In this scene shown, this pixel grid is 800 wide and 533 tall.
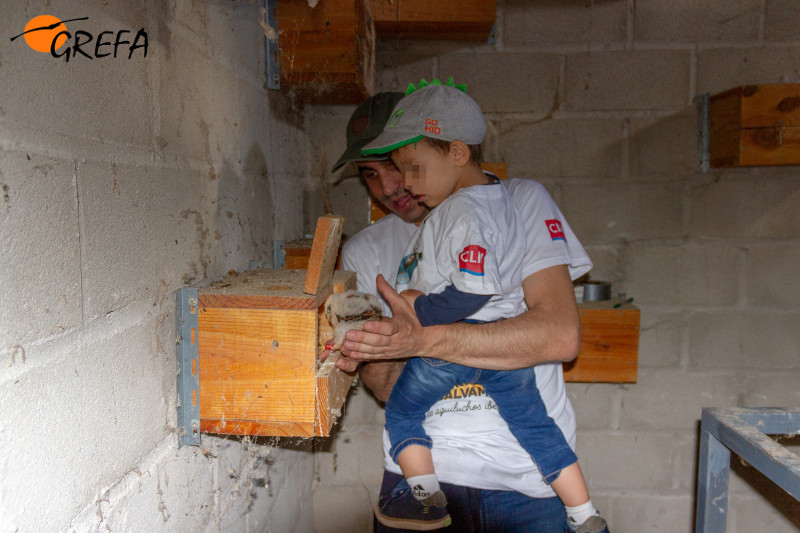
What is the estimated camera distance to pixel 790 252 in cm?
215

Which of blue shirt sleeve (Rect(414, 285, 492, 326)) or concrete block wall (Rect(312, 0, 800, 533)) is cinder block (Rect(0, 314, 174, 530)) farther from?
concrete block wall (Rect(312, 0, 800, 533))

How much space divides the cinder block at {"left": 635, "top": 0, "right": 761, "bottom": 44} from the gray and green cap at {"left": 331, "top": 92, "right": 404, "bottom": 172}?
112 cm

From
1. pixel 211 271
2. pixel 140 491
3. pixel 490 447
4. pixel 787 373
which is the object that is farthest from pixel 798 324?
pixel 140 491

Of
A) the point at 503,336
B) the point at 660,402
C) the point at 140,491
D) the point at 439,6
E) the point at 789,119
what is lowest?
the point at 660,402

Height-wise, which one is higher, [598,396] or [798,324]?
[798,324]

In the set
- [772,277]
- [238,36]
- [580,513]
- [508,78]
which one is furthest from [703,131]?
[238,36]

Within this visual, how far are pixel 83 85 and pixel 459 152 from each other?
91 centimetres

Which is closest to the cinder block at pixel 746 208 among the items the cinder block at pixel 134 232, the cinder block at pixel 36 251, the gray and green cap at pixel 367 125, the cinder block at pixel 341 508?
the gray and green cap at pixel 367 125

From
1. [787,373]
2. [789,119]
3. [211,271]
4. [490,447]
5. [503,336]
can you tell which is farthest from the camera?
[787,373]

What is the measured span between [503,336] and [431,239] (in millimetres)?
295

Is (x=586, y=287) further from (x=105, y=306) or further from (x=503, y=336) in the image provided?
(x=105, y=306)

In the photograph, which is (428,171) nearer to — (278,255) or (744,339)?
(278,255)

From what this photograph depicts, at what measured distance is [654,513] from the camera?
232 cm

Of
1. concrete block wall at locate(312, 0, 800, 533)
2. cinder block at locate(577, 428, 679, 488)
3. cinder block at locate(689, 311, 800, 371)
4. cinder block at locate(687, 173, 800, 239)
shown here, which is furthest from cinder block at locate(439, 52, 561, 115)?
cinder block at locate(577, 428, 679, 488)
